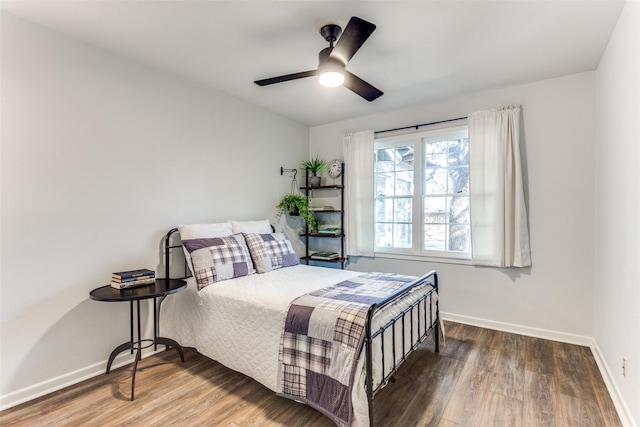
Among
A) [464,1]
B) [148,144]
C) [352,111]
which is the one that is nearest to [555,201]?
[464,1]

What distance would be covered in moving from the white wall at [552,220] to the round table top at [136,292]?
3.05 m

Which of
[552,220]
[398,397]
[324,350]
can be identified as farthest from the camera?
[552,220]

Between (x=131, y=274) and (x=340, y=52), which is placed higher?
(x=340, y=52)

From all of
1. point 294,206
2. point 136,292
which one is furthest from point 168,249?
point 294,206

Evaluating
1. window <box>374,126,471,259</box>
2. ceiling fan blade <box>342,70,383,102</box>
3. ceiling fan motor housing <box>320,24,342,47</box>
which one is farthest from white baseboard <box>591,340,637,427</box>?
ceiling fan motor housing <box>320,24,342,47</box>

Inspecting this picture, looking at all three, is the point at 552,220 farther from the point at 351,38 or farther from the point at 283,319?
the point at 283,319

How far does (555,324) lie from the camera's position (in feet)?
10.1

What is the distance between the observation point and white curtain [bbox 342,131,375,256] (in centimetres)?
412

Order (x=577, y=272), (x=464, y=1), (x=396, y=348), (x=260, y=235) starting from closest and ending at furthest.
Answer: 1. (x=464, y=1)
2. (x=396, y=348)
3. (x=577, y=272)
4. (x=260, y=235)

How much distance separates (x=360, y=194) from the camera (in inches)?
165

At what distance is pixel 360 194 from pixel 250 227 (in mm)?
1562

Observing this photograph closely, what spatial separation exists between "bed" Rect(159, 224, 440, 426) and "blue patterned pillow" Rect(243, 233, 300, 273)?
0.01 metres

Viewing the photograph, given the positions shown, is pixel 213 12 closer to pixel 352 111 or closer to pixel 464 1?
pixel 464 1

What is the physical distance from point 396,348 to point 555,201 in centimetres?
229
